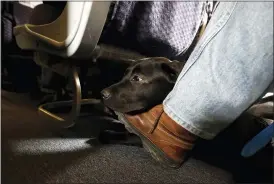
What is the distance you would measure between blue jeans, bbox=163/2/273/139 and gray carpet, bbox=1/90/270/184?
0.14 m

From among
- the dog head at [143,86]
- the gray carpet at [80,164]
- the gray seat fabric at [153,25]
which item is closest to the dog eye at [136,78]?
the dog head at [143,86]

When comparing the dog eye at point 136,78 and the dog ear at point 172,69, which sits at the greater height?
the dog ear at point 172,69

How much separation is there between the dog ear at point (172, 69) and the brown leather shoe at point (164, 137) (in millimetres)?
276

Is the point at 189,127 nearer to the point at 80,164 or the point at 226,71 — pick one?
the point at 226,71

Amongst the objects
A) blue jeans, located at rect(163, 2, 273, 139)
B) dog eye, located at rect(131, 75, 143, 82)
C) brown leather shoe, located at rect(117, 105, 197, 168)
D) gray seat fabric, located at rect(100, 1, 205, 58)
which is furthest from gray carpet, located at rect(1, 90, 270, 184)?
gray seat fabric, located at rect(100, 1, 205, 58)

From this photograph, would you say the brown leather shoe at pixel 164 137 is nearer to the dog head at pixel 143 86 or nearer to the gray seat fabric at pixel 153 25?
the dog head at pixel 143 86

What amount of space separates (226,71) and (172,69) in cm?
42

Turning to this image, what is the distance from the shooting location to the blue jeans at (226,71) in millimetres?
474

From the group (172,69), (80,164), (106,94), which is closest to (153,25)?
(172,69)

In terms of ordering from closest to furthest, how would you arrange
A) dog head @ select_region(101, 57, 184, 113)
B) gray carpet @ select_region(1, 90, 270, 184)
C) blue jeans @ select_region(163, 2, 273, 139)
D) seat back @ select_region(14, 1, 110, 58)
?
blue jeans @ select_region(163, 2, 273, 139), gray carpet @ select_region(1, 90, 270, 184), seat back @ select_region(14, 1, 110, 58), dog head @ select_region(101, 57, 184, 113)

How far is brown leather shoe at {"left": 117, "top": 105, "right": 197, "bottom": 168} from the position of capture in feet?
2.09

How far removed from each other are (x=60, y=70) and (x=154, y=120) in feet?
1.95

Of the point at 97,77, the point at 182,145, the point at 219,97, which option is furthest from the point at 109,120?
the point at 219,97

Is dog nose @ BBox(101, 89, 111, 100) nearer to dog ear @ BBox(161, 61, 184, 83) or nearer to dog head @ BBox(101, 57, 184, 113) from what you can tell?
dog head @ BBox(101, 57, 184, 113)
